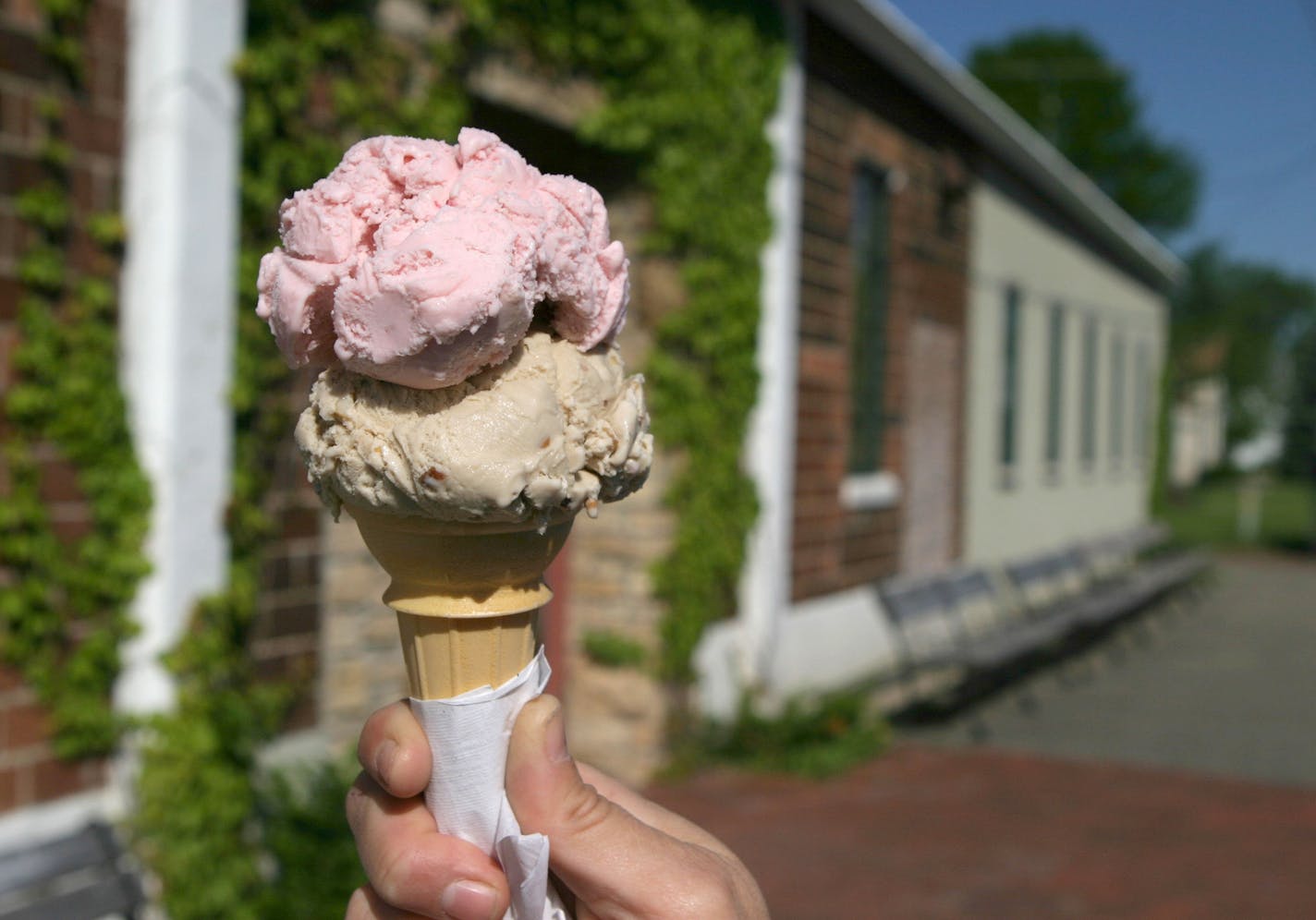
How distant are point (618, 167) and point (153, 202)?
324cm

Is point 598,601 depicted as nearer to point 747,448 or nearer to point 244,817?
point 747,448

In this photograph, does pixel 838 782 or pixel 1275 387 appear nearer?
pixel 838 782

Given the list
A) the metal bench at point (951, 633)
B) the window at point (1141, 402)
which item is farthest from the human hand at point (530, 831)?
the window at point (1141, 402)

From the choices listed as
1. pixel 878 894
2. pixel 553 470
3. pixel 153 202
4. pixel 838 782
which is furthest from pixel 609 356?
pixel 838 782

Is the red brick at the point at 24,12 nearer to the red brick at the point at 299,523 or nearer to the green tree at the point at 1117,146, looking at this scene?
the red brick at the point at 299,523

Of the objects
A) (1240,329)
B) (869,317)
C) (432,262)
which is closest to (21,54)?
(432,262)

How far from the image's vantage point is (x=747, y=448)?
802cm

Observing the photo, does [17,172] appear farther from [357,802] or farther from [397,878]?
[397,878]

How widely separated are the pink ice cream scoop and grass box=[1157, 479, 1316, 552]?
73.9 feet

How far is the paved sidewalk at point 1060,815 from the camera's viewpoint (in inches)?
223

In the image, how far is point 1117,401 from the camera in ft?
69.0

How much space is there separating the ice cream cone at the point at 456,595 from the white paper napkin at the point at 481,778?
2 cm

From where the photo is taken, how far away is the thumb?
1.46 meters

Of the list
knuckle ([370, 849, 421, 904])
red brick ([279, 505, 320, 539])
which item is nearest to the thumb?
knuckle ([370, 849, 421, 904])
